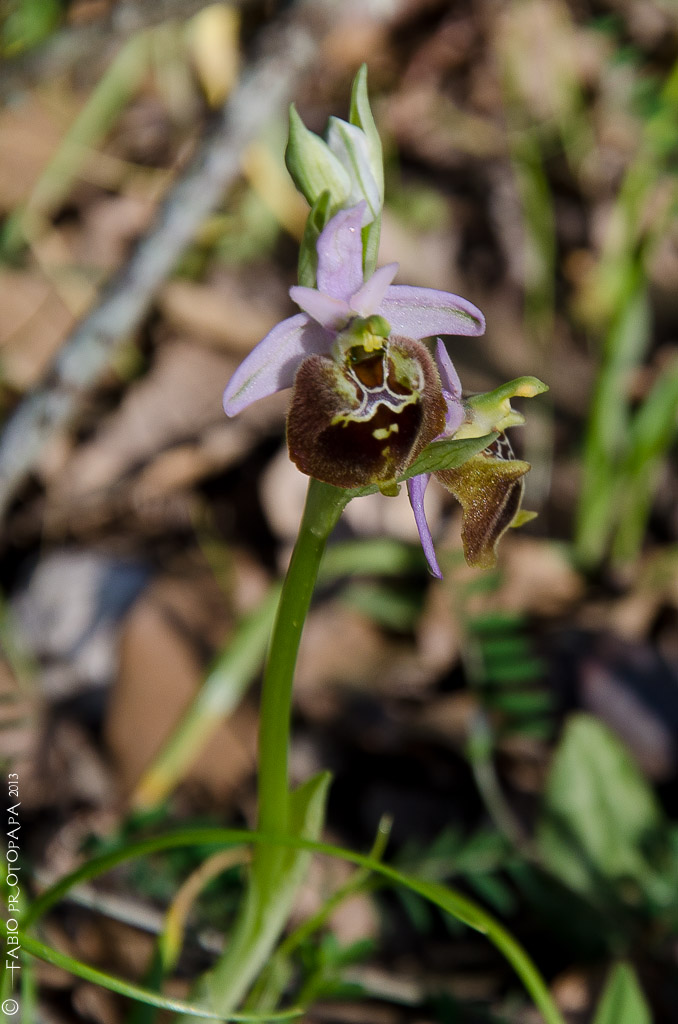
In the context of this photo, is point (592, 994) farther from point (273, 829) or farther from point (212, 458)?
point (212, 458)

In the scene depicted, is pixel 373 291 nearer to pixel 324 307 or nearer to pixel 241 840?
pixel 324 307

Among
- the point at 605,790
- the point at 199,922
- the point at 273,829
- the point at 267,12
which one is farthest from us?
the point at 267,12

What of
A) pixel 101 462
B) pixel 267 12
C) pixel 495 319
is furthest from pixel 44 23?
pixel 495 319

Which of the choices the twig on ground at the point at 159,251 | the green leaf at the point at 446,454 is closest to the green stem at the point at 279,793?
the green leaf at the point at 446,454

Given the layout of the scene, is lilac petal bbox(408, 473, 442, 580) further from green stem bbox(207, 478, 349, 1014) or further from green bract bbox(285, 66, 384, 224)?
green bract bbox(285, 66, 384, 224)

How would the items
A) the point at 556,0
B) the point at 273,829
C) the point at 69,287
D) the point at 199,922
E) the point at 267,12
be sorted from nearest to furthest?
the point at 273,829 < the point at 199,922 < the point at 69,287 < the point at 267,12 < the point at 556,0

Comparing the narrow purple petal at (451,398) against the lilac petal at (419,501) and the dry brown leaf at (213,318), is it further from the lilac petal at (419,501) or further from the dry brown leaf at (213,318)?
the dry brown leaf at (213,318)

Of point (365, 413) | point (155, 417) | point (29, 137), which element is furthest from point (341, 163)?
point (29, 137)
